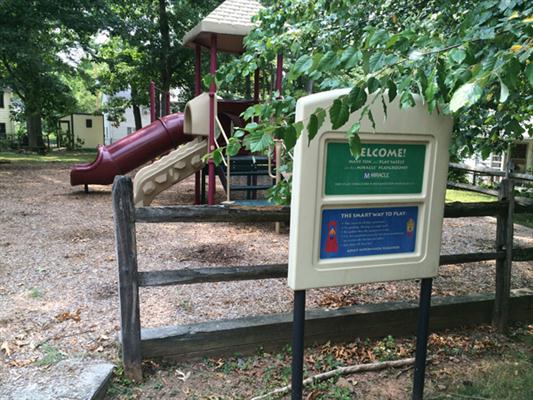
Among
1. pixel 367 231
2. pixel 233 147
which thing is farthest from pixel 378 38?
pixel 367 231

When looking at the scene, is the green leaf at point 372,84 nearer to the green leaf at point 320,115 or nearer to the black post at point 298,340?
the green leaf at point 320,115

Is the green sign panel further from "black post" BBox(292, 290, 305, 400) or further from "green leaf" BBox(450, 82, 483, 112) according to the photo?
"green leaf" BBox(450, 82, 483, 112)

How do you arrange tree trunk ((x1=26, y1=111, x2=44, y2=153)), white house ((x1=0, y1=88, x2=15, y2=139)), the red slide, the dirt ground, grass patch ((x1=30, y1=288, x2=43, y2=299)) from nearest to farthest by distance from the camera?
1. the dirt ground
2. grass patch ((x1=30, y1=288, x2=43, y2=299))
3. the red slide
4. tree trunk ((x1=26, y1=111, x2=44, y2=153))
5. white house ((x1=0, y1=88, x2=15, y2=139))

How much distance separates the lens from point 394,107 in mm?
2270

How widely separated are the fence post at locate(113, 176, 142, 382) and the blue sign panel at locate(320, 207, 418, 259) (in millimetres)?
1227

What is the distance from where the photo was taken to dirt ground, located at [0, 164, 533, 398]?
3.47 m

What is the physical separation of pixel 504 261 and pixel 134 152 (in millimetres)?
8334

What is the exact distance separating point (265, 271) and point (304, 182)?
3.92 ft

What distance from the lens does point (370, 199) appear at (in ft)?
7.64

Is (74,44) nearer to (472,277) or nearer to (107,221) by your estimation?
(107,221)

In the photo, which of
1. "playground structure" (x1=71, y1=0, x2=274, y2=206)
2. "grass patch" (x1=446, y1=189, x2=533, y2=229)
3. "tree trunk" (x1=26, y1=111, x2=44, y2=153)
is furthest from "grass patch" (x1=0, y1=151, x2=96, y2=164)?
"grass patch" (x1=446, y1=189, x2=533, y2=229)

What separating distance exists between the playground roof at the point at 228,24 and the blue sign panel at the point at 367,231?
5.62m

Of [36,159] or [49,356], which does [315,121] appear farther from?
[36,159]

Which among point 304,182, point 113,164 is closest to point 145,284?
point 304,182
